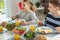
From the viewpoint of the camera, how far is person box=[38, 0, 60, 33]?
52.5 inches

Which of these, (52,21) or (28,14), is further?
(28,14)

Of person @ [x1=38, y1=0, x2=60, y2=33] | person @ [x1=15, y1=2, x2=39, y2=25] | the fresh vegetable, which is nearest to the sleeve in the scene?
person @ [x1=15, y1=2, x2=39, y2=25]

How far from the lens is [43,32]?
1.40 metres

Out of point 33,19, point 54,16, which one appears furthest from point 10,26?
point 54,16

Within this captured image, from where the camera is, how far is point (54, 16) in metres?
1.70

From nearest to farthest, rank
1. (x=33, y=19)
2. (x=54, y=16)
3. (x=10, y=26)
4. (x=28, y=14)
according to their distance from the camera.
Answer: (x=10, y=26) < (x=54, y=16) < (x=33, y=19) < (x=28, y=14)

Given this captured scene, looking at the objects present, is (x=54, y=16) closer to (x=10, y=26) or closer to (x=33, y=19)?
(x=33, y=19)

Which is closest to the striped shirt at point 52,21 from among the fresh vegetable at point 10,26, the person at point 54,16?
the person at point 54,16

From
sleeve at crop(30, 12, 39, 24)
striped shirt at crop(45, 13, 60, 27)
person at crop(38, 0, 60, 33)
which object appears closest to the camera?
person at crop(38, 0, 60, 33)

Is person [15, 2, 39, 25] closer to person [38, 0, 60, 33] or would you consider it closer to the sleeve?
the sleeve

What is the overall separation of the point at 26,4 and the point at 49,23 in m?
0.40

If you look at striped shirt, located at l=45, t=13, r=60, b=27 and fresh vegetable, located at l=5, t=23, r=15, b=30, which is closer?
fresh vegetable, located at l=5, t=23, r=15, b=30

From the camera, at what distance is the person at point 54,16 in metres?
1.33

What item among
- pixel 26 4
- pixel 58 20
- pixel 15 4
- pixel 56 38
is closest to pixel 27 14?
pixel 26 4
